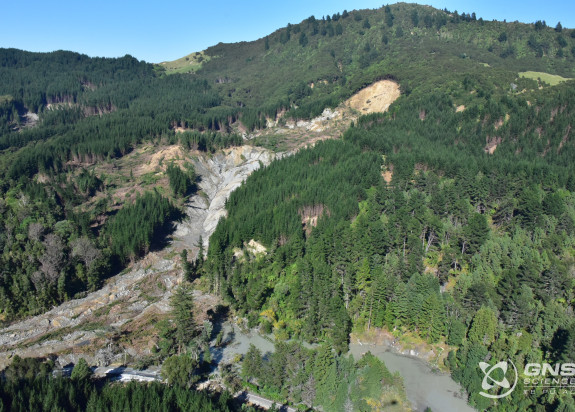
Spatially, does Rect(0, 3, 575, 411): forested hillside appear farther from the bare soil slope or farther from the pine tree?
the bare soil slope

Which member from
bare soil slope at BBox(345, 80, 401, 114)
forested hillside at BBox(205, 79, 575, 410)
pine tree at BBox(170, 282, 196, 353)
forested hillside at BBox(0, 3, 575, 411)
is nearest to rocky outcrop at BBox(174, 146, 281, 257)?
forested hillside at BBox(0, 3, 575, 411)

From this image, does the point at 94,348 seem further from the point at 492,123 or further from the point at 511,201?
the point at 492,123

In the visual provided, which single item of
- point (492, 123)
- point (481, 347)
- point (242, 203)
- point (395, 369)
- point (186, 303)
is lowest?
point (395, 369)

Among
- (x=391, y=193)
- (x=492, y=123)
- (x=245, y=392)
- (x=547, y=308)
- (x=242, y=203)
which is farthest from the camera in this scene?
(x=492, y=123)

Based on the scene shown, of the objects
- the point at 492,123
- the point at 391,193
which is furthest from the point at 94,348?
the point at 492,123

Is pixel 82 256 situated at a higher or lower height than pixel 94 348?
higher

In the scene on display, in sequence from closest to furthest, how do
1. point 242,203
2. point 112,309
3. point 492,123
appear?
point 112,309 < point 242,203 < point 492,123

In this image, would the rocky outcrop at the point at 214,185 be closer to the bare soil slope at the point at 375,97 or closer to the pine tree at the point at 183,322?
the pine tree at the point at 183,322

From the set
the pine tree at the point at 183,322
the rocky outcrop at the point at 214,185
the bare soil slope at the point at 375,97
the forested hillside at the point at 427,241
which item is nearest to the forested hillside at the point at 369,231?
the forested hillside at the point at 427,241

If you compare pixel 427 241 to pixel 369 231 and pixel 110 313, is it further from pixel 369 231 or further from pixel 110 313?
pixel 110 313
